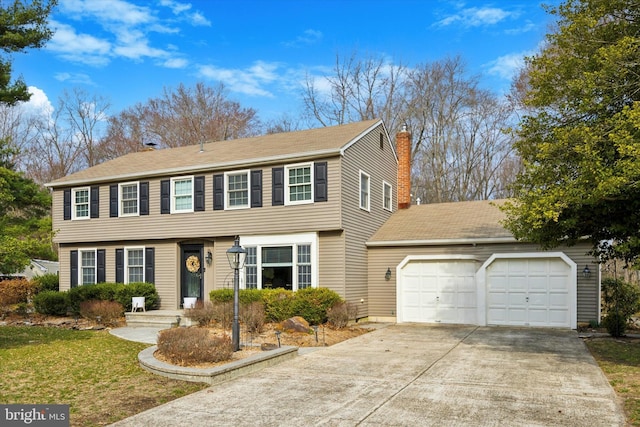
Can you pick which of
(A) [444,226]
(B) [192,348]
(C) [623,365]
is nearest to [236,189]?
(A) [444,226]

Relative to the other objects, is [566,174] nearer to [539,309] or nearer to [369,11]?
[539,309]

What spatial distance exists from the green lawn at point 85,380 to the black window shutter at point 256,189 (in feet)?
19.5

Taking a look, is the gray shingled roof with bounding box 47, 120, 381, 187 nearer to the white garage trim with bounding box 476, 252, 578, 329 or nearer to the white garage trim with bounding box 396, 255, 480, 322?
the white garage trim with bounding box 396, 255, 480, 322

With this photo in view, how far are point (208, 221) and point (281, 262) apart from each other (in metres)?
3.01

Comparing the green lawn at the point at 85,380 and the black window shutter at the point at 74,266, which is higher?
the black window shutter at the point at 74,266

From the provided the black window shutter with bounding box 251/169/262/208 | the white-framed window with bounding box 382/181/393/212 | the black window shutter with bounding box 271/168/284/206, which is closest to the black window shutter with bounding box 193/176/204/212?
the black window shutter with bounding box 251/169/262/208

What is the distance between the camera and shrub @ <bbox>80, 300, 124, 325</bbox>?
642 inches

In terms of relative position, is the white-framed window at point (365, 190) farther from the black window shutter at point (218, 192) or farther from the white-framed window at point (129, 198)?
the white-framed window at point (129, 198)

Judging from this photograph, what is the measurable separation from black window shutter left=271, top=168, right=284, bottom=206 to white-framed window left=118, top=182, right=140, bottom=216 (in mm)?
5636

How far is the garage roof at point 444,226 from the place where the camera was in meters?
16.4

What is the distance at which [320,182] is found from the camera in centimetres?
1583

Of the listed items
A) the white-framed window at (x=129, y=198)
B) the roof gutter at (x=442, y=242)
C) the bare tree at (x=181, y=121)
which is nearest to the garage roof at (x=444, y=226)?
the roof gutter at (x=442, y=242)

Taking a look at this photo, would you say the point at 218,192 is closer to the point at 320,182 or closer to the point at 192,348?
the point at 320,182

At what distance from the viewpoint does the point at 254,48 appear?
2538 centimetres
